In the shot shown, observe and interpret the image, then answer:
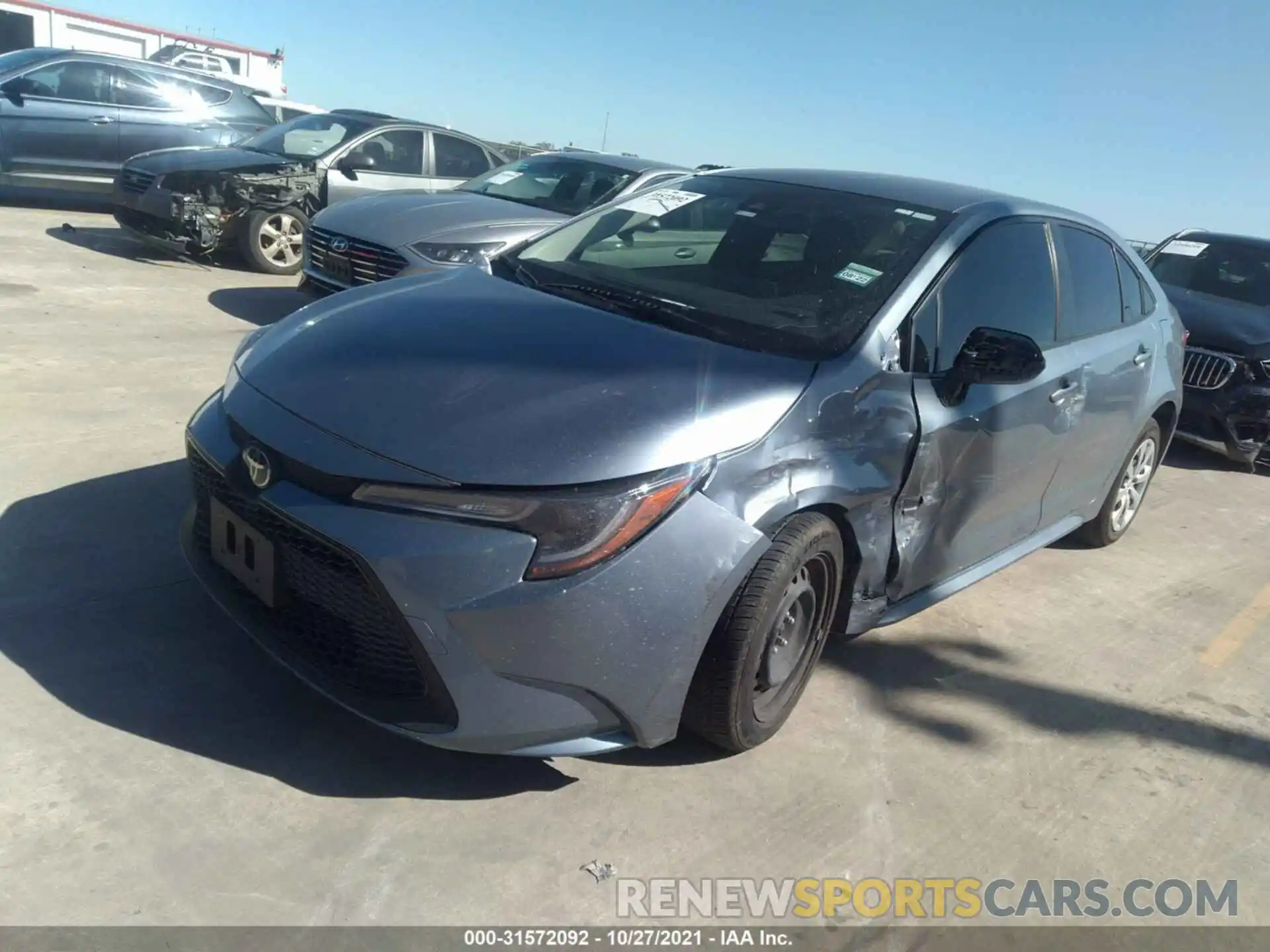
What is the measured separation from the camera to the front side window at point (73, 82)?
10648 millimetres

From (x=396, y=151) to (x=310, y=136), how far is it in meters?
0.80

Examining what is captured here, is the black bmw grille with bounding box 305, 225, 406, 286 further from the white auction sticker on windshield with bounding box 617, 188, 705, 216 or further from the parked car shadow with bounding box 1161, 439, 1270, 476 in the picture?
the parked car shadow with bounding box 1161, 439, 1270, 476

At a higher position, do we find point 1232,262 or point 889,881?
point 1232,262

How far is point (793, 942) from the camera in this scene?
248cm

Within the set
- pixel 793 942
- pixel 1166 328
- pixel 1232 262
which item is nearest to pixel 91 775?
pixel 793 942

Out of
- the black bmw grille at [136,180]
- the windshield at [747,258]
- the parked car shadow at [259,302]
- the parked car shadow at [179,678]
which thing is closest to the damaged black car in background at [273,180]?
the black bmw grille at [136,180]

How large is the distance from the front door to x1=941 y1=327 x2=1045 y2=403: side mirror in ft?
23.6

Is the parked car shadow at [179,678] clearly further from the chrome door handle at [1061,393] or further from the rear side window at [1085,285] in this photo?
the rear side window at [1085,285]

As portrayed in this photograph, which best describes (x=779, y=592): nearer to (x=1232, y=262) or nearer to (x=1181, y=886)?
(x=1181, y=886)

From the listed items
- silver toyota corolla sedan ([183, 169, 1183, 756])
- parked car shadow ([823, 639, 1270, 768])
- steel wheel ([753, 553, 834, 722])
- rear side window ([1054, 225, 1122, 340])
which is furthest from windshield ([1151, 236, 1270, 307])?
steel wheel ([753, 553, 834, 722])

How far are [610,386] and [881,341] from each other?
929 millimetres

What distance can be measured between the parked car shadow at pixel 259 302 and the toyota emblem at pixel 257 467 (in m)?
4.83

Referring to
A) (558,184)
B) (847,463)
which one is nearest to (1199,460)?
(558,184)

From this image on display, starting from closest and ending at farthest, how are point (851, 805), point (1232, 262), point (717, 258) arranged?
1. point (851, 805)
2. point (717, 258)
3. point (1232, 262)
